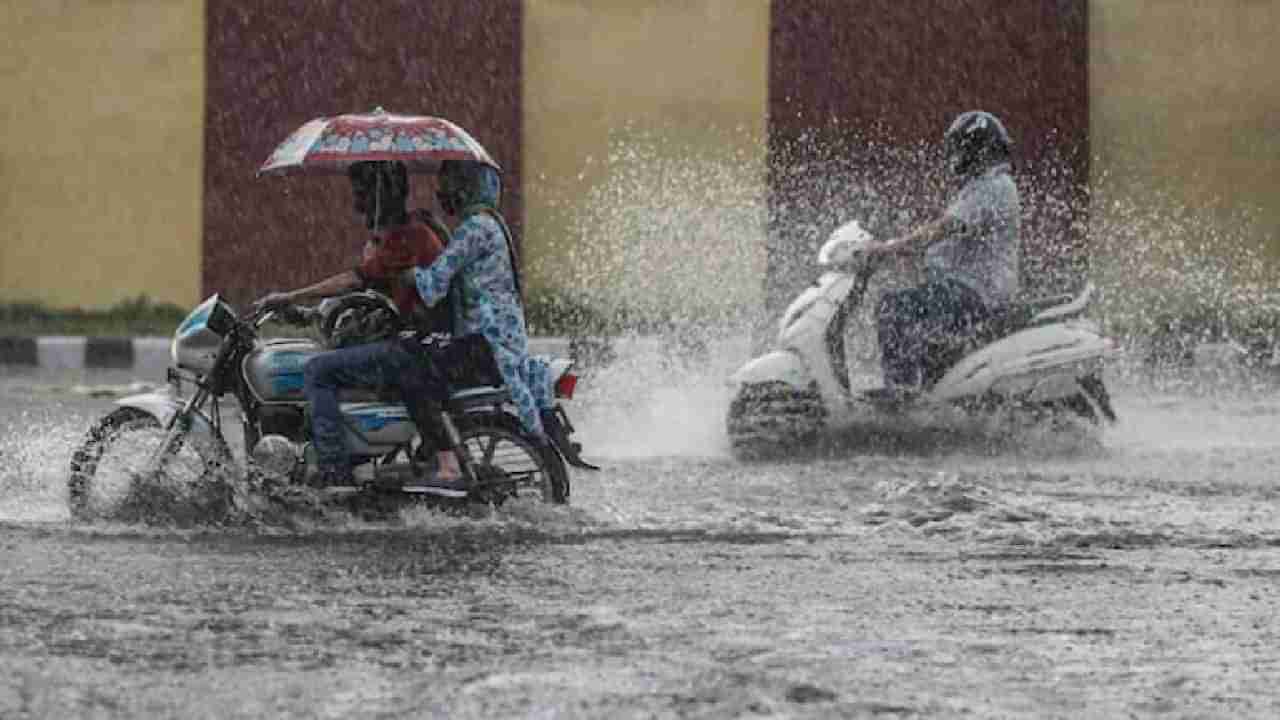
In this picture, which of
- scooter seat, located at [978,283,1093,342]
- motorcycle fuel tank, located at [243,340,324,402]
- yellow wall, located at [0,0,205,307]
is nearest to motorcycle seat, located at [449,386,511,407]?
motorcycle fuel tank, located at [243,340,324,402]

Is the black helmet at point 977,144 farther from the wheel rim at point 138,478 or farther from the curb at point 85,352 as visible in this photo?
the curb at point 85,352

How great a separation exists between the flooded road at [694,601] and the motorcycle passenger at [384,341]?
31 centimetres

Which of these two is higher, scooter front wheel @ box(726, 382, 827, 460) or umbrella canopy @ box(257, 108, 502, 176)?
umbrella canopy @ box(257, 108, 502, 176)

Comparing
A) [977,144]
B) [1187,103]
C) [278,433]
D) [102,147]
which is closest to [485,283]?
[278,433]

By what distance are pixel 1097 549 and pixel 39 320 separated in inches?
510

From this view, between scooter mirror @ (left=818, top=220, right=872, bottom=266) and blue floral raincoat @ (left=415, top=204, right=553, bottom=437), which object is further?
scooter mirror @ (left=818, top=220, right=872, bottom=266)

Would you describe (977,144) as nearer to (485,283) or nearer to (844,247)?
(844,247)

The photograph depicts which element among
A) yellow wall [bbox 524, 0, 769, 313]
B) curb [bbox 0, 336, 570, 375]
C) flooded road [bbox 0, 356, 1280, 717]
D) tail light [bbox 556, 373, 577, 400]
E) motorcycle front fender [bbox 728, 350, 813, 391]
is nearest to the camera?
flooded road [bbox 0, 356, 1280, 717]

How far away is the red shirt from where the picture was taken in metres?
8.80

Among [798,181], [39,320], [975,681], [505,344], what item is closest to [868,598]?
[975,681]

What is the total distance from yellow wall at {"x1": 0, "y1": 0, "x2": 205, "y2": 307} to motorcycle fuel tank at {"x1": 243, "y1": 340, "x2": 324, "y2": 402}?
37.5ft

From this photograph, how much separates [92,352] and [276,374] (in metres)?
10.0

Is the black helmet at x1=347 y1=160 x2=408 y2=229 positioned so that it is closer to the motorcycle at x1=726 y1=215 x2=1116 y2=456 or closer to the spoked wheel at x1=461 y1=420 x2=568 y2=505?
the spoked wheel at x1=461 y1=420 x2=568 y2=505

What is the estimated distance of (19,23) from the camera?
2003 cm
